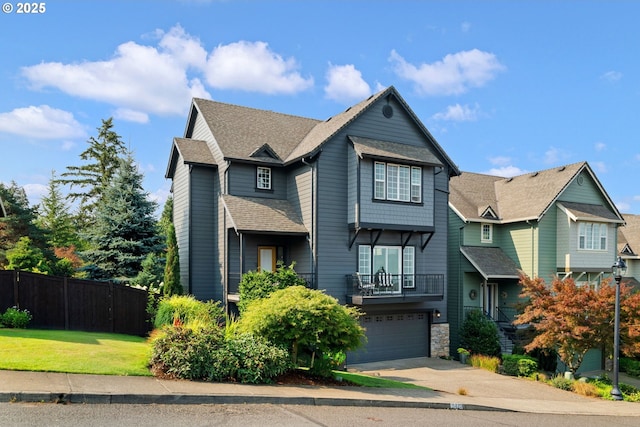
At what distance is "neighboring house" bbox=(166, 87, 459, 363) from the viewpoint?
20.8 meters

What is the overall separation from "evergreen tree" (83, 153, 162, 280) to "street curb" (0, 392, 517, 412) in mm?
15413

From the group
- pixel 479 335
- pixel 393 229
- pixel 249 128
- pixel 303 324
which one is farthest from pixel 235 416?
pixel 479 335

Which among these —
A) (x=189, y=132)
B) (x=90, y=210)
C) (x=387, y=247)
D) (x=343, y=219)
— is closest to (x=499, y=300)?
(x=387, y=247)

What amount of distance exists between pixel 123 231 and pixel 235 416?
56.9 feet

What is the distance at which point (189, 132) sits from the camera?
1023 inches

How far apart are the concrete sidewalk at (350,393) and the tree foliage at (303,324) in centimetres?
123

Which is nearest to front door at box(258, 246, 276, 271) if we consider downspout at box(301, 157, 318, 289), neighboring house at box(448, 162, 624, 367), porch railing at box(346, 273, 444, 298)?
downspout at box(301, 157, 318, 289)

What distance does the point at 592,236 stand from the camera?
27516 millimetres

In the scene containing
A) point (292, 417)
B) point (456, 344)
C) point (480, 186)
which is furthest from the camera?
point (480, 186)

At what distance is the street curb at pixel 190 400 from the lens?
9.15 metres

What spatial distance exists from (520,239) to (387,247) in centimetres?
931

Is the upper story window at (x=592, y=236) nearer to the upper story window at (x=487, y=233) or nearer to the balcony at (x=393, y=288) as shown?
the upper story window at (x=487, y=233)

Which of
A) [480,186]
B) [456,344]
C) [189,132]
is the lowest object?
[456,344]

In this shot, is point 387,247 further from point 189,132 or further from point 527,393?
point 189,132
